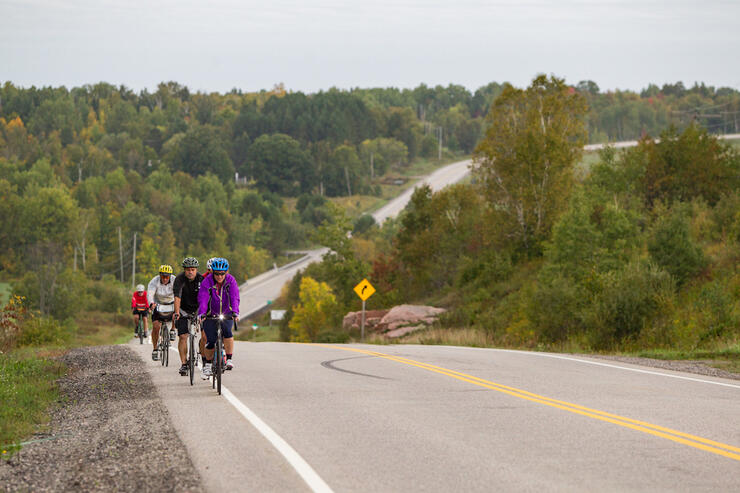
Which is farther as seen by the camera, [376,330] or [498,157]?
[498,157]

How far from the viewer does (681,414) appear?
33.1ft

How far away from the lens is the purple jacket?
12.6 meters

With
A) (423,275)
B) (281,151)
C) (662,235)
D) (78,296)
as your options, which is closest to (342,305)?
(423,275)

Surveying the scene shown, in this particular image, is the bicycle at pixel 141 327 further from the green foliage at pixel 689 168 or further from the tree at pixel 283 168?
the tree at pixel 283 168

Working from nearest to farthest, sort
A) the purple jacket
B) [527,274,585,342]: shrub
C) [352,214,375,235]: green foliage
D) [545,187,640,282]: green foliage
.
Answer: the purple jacket < [527,274,585,342]: shrub < [545,187,640,282]: green foliage < [352,214,375,235]: green foliage

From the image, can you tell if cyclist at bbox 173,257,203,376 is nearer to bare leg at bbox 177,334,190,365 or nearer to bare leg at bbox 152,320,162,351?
bare leg at bbox 177,334,190,365

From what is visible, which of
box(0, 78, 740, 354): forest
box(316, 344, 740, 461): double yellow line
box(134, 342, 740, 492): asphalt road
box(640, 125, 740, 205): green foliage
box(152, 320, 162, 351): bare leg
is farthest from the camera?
box(640, 125, 740, 205): green foliage

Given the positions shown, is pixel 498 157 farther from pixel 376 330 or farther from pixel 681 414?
pixel 681 414

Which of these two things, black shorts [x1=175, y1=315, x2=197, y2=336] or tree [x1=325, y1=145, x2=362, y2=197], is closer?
black shorts [x1=175, y1=315, x2=197, y2=336]

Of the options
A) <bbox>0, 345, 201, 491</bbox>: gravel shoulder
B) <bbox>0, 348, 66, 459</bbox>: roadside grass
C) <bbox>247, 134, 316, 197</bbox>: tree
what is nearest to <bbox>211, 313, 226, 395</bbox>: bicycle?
<bbox>0, 345, 201, 491</bbox>: gravel shoulder

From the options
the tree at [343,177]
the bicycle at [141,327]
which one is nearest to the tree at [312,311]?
the bicycle at [141,327]

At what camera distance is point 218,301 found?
1270 cm

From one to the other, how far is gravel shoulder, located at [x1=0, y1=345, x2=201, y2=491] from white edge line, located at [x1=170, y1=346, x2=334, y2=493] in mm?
849

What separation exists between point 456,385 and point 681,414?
3.83 meters
